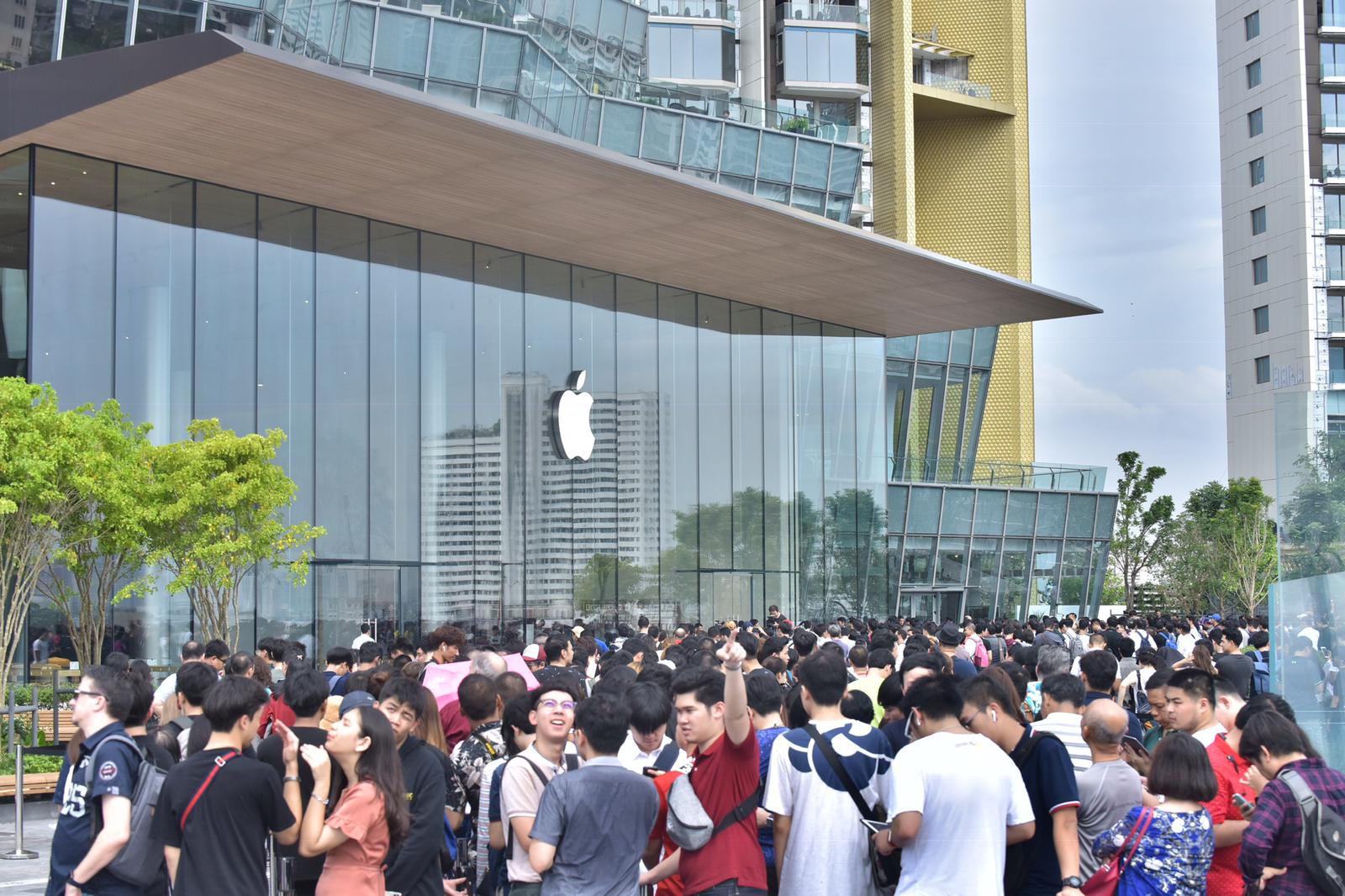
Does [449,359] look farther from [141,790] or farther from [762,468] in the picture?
[141,790]

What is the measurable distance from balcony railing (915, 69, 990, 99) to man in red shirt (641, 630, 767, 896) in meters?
52.6

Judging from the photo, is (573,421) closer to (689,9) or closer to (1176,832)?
(1176,832)

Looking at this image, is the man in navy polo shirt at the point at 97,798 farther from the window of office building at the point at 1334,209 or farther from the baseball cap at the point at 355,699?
the window of office building at the point at 1334,209

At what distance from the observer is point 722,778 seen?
19.8 ft

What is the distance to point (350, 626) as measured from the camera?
2473 centimetres

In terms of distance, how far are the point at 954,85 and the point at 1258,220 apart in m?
22.2

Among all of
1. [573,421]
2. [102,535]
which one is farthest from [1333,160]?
[102,535]

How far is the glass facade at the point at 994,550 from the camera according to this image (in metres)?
38.8

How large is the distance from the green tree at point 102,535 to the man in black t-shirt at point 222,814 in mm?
12407

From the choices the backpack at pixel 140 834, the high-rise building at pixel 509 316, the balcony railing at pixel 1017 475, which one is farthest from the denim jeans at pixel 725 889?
the balcony railing at pixel 1017 475

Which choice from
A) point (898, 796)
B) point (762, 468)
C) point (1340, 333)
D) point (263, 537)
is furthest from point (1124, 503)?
point (898, 796)

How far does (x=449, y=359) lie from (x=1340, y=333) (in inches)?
2030

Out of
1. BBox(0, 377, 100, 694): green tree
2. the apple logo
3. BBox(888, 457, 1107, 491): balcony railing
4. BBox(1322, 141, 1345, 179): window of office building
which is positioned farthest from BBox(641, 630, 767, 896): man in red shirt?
BBox(1322, 141, 1345, 179): window of office building

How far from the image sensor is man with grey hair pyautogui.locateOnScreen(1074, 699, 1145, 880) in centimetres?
616
